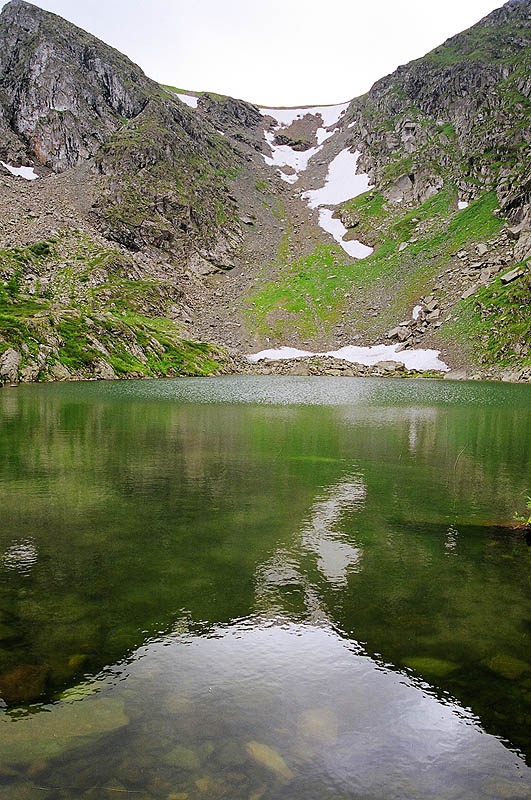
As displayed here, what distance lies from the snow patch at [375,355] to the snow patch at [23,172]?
87.6 meters

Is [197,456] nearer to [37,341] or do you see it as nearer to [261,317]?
[37,341]

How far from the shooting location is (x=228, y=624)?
8500 millimetres

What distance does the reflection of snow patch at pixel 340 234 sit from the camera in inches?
5871

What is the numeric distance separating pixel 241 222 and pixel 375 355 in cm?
7781

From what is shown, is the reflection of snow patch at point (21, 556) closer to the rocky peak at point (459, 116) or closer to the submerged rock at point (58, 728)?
the submerged rock at point (58, 728)

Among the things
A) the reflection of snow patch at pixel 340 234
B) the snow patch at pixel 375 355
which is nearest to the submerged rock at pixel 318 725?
the snow patch at pixel 375 355

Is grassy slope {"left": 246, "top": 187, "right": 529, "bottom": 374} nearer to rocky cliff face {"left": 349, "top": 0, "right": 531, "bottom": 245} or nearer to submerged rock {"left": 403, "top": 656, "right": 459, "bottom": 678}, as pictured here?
rocky cliff face {"left": 349, "top": 0, "right": 531, "bottom": 245}

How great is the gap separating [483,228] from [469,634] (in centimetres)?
13023

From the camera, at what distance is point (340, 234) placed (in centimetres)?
16075

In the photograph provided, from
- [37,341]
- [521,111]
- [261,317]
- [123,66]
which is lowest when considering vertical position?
[37,341]

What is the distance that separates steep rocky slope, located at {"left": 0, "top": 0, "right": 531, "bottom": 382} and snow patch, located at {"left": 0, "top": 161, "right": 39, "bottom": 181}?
1100mm

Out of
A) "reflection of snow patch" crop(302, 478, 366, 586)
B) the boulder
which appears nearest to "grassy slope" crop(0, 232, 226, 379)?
the boulder

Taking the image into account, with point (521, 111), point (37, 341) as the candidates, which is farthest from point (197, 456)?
point (521, 111)

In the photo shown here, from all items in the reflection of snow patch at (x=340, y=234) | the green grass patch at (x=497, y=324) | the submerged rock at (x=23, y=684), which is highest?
the reflection of snow patch at (x=340, y=234)
